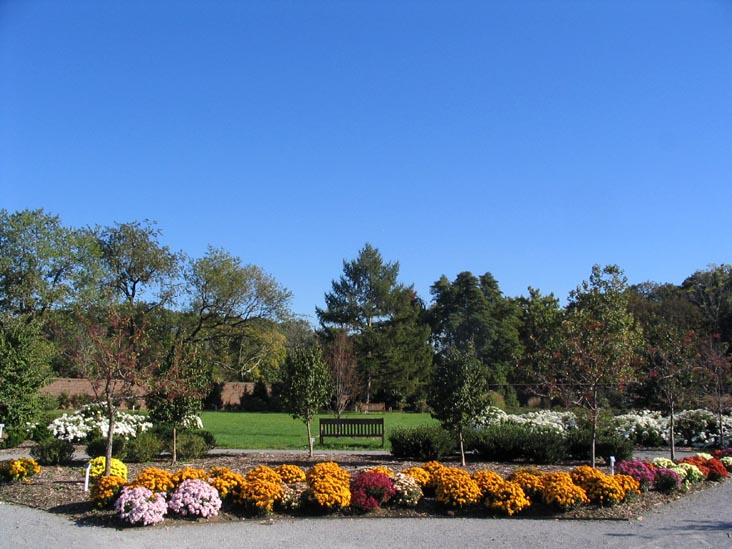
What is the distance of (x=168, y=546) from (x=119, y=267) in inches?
1195

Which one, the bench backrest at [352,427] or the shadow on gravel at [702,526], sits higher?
the bench backrest at [352,427]

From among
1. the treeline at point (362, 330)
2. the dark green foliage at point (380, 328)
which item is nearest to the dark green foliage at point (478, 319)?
the treeline at point (362, 330)

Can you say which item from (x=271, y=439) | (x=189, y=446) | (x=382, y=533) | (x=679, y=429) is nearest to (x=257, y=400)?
(x=271, y=439)

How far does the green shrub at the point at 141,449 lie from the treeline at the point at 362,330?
1573mm

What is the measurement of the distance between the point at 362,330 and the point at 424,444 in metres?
39.6

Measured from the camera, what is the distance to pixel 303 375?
17438 millimetres

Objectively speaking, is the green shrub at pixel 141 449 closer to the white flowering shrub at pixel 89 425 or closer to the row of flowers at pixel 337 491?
the white flowering shrub at pixel 89 425

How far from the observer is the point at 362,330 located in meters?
56.4

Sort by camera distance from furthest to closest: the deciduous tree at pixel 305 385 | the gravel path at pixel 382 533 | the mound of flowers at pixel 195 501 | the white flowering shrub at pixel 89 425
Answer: the white flowering shrub at pixel 89 425, the deciduous tree at pixel 305 385, the mound of flowers at pixel 195 501, the gravel path at pixel 382 533

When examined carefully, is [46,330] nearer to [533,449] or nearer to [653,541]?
[533,449]

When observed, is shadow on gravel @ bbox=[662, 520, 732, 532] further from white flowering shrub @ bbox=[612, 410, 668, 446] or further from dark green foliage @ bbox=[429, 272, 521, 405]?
dark green foliage @ bbox=[429, 272, 521, 405]

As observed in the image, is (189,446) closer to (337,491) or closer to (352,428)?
(352,428)

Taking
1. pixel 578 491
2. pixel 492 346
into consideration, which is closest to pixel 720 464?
pixel 578 491

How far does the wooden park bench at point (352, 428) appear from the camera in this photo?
20.4 m
